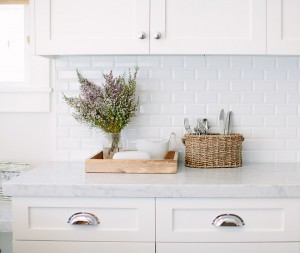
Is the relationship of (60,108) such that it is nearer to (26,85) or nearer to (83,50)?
(26,85)

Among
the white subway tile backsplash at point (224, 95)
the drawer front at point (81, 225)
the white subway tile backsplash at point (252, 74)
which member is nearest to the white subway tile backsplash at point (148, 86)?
the white subway tile backsplash at point (224, 95)

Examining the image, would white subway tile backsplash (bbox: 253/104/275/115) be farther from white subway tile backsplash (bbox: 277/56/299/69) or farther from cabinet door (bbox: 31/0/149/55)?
cabinet door (bbox: 31/0/149/55)

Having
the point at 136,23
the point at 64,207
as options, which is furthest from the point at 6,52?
the point at 64,207

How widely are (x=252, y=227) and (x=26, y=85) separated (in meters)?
1.52

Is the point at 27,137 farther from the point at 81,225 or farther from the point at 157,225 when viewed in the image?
the point at 157,225

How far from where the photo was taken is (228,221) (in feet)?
6.12

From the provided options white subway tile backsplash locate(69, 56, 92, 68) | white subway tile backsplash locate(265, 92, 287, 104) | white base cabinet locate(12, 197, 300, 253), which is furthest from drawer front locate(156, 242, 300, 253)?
white subway tile backsplash locate(69, 56, 92, 68)

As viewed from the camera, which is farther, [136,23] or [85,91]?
[85,91]

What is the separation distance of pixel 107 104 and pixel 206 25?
0.62 meters

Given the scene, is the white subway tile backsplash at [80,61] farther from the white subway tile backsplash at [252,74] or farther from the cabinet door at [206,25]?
the white subway tile backsplash at [252,74]

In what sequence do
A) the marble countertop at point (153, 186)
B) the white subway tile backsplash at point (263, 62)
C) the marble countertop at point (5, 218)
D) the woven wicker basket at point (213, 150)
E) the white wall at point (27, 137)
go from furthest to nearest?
the white wall at point (27, 137) → the white subway tile backsplash at point (263, 62) → the woven wicker basket at point (213, 150) → the marble countertop at point (5, 218) → the marble countertop at point (153, 186)

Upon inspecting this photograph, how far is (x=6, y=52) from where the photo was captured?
9.00 feet

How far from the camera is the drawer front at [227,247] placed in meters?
1.88

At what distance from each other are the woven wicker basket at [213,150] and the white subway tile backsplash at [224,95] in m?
0.23
